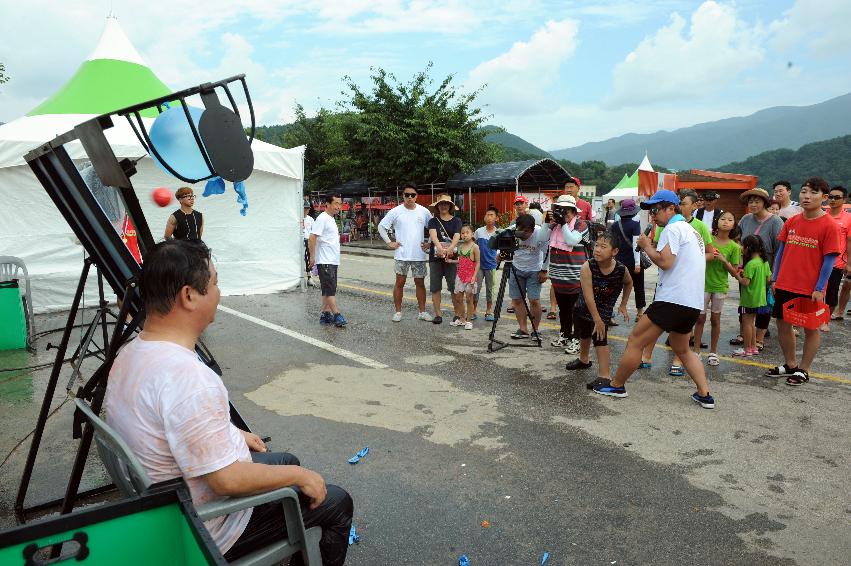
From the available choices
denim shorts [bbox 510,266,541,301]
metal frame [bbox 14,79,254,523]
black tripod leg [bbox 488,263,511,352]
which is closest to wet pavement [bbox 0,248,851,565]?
black tripod leg [bbox 488,263,511,352]

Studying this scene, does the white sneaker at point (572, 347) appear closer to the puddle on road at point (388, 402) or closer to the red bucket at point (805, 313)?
the puddle on road at point (388, 402)

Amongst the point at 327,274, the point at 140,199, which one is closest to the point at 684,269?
the point at 327,274

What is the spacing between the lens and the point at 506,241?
6.61m

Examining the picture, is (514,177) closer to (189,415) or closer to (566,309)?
(566,309)

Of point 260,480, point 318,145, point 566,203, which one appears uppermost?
point 318,145

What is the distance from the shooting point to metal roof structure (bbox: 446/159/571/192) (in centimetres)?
2253

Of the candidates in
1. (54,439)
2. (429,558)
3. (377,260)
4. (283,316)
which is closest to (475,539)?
(429,558)

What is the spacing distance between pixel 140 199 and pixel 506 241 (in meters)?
6.66

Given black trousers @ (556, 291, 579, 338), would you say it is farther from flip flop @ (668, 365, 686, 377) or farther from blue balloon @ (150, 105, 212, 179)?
blue balloon @ (150, 105, 212, 179)

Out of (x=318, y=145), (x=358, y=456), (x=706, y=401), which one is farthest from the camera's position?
(x=318, y=145)

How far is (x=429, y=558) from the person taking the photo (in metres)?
2.73

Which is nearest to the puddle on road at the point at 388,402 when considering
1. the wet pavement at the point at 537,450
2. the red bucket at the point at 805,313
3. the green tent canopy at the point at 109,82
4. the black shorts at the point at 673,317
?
the wet pavement at the point at 537,450

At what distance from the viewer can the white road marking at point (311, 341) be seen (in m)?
6.01

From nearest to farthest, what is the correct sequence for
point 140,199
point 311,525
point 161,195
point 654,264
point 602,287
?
point 311,525 < point 602,287 < point 654,264 < point 161,195 < point 140,199
